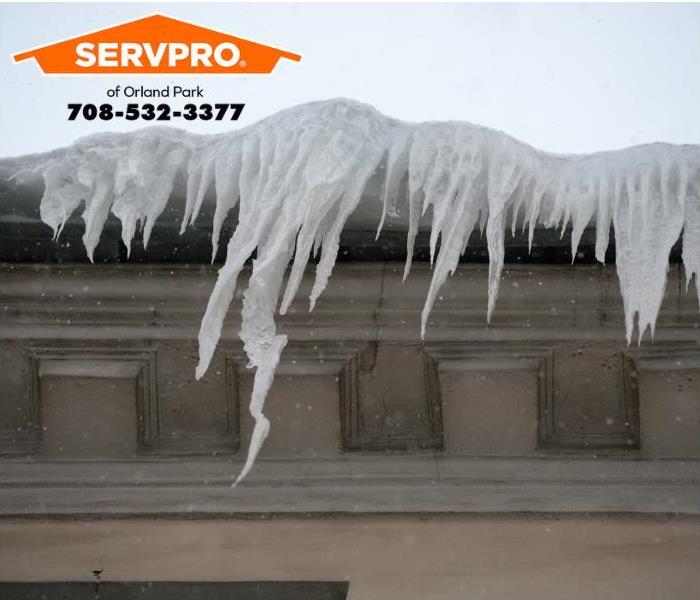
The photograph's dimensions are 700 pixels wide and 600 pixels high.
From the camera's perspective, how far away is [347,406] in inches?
87.0

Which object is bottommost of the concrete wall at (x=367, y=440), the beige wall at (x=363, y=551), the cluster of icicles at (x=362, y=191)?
the beige wall at (x=363, y=551)

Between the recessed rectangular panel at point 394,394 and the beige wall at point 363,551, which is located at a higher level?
the recessed rectangular panel at point 394,394

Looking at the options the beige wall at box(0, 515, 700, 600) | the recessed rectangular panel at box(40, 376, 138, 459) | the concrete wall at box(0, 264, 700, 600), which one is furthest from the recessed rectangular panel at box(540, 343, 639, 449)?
the recessed rectangular panel at box(40, 376, 138, 459)

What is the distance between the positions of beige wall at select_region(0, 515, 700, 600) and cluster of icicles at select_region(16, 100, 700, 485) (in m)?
0.32

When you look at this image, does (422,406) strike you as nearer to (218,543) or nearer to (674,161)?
(218,543)

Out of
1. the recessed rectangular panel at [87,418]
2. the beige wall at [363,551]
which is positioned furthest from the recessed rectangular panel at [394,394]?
the recessed rectangular panel at [87,418]

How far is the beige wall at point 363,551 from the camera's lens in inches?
84.5

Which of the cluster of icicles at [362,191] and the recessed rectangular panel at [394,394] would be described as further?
the recessed rectangular panel at [394,394]

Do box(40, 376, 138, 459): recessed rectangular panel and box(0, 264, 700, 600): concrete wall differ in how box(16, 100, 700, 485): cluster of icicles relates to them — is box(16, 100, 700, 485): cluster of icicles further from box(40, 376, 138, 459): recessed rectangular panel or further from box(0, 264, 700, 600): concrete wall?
box(40, 376, 138, 459): recessed rectangular panel

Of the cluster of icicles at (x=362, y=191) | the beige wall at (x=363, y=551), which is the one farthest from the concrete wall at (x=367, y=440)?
the cluster of icicles at (x=362, y=191)

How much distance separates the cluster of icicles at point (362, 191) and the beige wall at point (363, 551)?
321mm

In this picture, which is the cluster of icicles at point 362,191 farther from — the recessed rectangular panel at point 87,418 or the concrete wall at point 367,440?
the recessed rectangular panel at point 87,418

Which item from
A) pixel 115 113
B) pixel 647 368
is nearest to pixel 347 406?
pixel 647 368

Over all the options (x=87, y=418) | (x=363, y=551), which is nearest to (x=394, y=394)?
(x=363, y=551)
